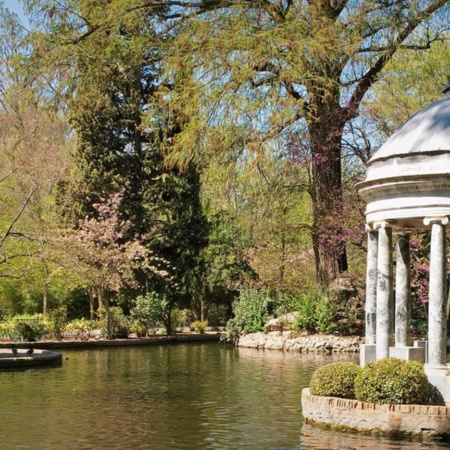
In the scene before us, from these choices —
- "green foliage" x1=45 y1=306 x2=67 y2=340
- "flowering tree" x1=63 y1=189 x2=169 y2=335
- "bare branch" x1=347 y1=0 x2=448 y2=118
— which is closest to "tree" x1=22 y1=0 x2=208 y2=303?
"flowering tree" x1=63 y1=189 x2=169 y2=335

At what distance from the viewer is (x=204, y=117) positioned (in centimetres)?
→ 2850

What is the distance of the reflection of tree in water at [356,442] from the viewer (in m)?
13.0

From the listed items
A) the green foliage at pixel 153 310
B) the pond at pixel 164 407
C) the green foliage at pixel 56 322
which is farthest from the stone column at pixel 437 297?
the green foliage at pixel 153 310

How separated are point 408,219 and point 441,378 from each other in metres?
3.09

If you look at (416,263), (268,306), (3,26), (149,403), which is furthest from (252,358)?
(3,26)

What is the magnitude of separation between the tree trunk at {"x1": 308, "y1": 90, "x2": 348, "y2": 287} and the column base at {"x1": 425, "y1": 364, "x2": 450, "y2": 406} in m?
16.3

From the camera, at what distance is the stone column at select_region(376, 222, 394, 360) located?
639 inches

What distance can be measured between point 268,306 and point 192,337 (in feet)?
14.6

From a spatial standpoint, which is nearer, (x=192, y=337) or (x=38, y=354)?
(x=38, y=354)

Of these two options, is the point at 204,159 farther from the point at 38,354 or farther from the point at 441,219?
the point at 441,219

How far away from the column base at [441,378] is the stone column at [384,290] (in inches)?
A: 50.3

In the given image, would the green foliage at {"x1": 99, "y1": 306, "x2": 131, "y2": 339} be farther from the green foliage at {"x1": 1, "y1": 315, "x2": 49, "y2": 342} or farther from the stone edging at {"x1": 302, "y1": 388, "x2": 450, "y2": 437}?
the stone edging at {"x1": 302, "y1": 388, "x2": 450, "y2": 437}

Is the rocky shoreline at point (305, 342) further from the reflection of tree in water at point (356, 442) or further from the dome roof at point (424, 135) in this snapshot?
the reflection of tree in water at point (356, 442)

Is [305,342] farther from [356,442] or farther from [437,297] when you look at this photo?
[356,442]
